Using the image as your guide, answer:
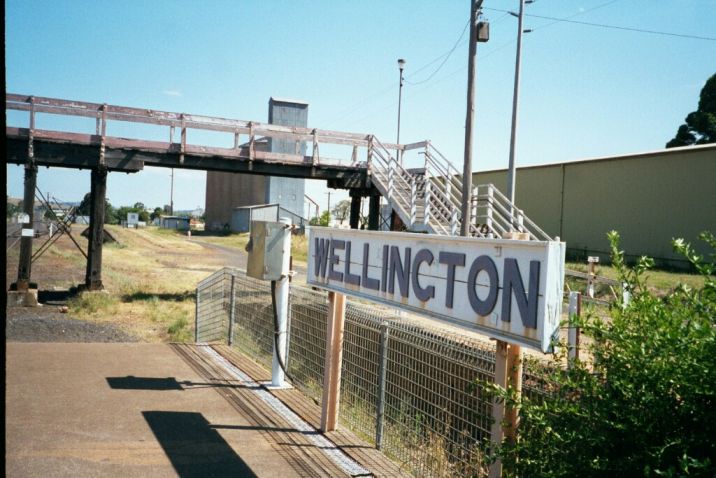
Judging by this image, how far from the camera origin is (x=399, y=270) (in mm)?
4582

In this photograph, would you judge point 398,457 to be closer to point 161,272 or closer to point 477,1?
point 477,1

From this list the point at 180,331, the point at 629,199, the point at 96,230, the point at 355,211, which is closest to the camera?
the point at 180,331

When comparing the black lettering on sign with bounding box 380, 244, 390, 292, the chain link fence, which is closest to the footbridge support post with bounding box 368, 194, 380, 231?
the chain link fence

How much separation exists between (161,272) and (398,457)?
76.5 ft

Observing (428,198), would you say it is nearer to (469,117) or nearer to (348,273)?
(469,117)

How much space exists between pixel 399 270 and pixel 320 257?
1494 millimetres

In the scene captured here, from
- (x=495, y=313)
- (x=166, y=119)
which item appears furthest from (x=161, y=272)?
(x=495, y=313)

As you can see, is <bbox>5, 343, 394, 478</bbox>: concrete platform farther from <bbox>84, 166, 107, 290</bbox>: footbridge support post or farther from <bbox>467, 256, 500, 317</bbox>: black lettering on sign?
<bbox>84, 166, 107, 290</bbox>: footbridge support post

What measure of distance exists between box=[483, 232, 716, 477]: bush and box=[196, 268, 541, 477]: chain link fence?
41cm

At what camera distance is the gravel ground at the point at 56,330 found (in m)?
11.4

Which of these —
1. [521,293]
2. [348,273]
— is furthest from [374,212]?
[521,293]

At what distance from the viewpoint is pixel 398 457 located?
16.8 feet

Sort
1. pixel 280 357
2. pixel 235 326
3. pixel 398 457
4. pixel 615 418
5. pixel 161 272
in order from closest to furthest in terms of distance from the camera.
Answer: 1. pixel 615 418
2. pixel 398 457
3. pixel 280 357
4. pixel 235 326
5. pixel 161 272

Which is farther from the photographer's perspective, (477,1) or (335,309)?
(477,1)
